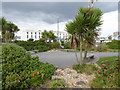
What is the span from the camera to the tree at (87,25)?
3.53 metres

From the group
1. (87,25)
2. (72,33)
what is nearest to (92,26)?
(87,25)

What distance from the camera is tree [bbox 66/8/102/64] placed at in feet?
11.6

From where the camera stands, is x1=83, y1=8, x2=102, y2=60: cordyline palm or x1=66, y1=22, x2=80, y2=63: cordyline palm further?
x1=66, y1=22, x2=80, y2=63: cordyline palm

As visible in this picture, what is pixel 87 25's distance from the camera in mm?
3727

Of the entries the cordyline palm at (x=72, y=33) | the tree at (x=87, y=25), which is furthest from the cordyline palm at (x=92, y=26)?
the cordyline palm at (x=72, y=33)

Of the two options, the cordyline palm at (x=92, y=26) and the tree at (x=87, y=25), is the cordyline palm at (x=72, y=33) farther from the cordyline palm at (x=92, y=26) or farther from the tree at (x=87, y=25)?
the cordyline palm at (x=92, y=26)

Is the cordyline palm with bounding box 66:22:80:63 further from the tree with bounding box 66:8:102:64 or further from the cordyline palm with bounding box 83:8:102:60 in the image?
the cordyline palm with bounding box 83:8:102:60

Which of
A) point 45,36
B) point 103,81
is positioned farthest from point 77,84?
point 45,36

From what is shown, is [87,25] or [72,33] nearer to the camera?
[87,25]

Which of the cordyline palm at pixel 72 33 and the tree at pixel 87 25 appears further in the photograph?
the cordyline palm at pixel 72 33

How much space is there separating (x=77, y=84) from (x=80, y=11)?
3107 mm

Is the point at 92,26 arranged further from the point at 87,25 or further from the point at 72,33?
the point at 72,33

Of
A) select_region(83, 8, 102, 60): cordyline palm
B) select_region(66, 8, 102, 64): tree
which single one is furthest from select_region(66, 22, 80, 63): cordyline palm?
select_region(83, 8, 102, 60): cordyline palm

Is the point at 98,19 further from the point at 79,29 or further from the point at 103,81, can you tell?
the point at 103,81
